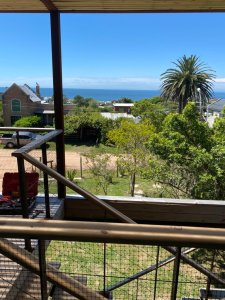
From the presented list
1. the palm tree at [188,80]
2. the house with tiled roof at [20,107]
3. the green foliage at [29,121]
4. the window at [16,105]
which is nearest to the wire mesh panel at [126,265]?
the green foliage at [29,121]

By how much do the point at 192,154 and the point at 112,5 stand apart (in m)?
5.81

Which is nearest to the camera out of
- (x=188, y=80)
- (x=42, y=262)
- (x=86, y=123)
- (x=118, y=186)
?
(x=42, y=262)

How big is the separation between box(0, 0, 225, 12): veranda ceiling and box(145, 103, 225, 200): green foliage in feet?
16.7

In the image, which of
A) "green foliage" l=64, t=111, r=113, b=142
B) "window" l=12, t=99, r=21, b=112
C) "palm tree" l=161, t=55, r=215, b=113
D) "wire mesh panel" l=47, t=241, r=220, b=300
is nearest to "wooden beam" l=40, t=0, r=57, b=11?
"wire mesh panel" l=47, t=241, r=220, b=300

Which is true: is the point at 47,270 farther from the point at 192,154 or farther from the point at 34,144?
the point at 192,154

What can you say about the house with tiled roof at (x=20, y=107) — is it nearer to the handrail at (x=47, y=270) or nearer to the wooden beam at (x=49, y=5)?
the wooden beam at (x=49, y=5)

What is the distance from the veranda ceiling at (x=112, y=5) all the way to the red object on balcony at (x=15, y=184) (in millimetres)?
1876

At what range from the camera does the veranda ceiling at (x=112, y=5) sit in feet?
9.78

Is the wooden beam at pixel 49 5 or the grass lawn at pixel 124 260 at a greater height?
the wooden beam at pixel 49 5

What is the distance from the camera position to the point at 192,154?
824cm

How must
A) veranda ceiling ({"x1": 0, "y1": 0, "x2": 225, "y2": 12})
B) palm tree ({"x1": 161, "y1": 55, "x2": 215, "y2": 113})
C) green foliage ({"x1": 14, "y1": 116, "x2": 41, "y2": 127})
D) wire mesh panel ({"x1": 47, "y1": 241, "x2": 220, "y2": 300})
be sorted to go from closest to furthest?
wire mesh panel ({"x1": 47, "y1": 241, "x2": 220, "y2": 300}), veranda ceiling ({"x1": 0, "y1": 0, "x2": 225, "y2": 12}), green foliage ({"x1": 14, "y1": 116, "x2": 41, "y2": 127}), palm tree ({"x1": 161, "y1": 55, "x2": 215, "y2": 113})

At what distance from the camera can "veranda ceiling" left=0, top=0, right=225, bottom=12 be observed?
2980mm

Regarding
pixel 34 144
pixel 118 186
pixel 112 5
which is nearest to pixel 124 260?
pixel 34 144

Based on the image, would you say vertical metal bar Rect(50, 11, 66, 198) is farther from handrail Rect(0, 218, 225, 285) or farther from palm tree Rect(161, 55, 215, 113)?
palm tree Rect(161, 55, 215, 113)
